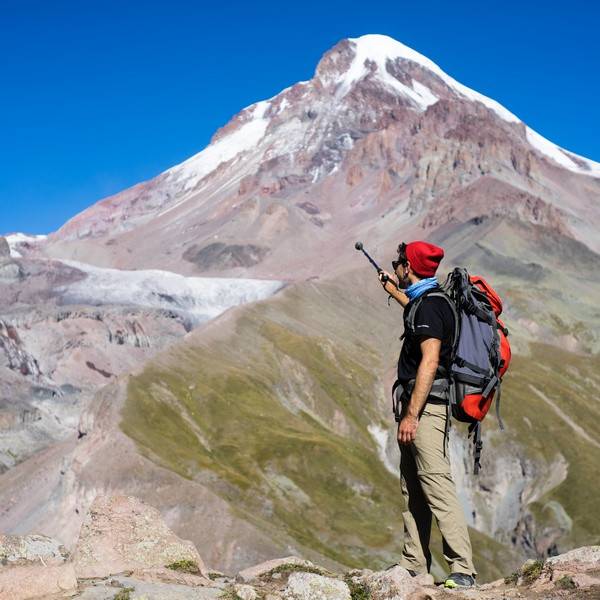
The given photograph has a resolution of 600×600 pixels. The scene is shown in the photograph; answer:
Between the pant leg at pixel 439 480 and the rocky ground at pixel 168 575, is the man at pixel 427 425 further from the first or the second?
the rocky ground at pixel 168 575

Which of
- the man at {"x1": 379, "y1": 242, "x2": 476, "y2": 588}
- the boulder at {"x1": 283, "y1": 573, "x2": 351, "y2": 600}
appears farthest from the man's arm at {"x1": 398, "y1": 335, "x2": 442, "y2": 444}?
the boulder at {"x1": 283, "y1": 573, "x2": 351, "y2": 600}

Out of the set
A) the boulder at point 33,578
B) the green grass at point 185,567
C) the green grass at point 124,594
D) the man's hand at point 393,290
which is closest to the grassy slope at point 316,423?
the green grass at point 185,567

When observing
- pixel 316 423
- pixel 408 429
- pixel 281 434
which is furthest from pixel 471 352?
pixel 316 423

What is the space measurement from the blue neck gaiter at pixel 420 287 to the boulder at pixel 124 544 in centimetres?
485

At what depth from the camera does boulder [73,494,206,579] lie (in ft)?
39.8

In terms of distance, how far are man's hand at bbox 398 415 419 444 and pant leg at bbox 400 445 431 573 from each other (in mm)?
665

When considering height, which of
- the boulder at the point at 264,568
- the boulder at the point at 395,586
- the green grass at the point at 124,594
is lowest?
the boulder at the point at 395,586

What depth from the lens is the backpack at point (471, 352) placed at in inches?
447

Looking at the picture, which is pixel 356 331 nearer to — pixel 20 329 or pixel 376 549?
pixel 20 329

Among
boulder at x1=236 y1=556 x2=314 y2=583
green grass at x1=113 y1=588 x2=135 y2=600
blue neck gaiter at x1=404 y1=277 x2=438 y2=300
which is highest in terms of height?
blue neck gaiter at x1=404 y1=277 x2=438 y2=300

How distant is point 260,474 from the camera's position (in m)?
82.2

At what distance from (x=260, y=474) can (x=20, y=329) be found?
112190mm

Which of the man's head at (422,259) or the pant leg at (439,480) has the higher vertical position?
the man's head at (422,259)

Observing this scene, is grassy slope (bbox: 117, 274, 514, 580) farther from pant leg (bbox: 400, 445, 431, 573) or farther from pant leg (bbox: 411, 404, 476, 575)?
pant leg (bbox: 411, 404, 476, 575)
